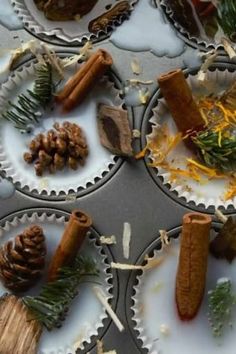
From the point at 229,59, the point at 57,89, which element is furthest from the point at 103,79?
the point at 229,59

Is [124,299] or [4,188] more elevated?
[4,188]

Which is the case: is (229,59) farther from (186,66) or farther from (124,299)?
(124,299)

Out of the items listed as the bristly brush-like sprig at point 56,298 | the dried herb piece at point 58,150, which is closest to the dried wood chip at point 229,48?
the dried herb piece at point 58,150

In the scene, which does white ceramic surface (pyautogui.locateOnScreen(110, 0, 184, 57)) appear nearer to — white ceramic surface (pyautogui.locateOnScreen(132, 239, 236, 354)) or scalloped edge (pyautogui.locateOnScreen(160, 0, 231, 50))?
scalloped edge (pyautogui.locateOnScreen(160, 0, 231, 50))

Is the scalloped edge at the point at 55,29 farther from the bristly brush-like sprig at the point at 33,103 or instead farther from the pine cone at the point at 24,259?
the pine cone at the point at 24,259

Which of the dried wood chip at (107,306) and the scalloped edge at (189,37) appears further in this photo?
the scalloped edge at (189,37)

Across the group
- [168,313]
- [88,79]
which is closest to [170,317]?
[168,313]

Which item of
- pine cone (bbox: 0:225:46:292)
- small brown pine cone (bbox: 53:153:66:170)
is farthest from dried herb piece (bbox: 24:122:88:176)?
pine cone (bbox: 0:225:46:292)
